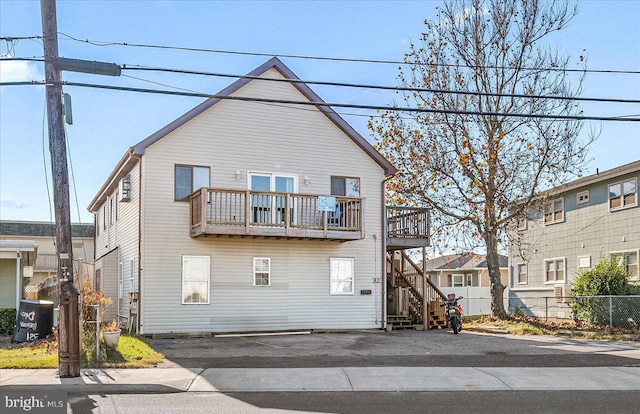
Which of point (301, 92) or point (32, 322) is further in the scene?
point (301, 92)

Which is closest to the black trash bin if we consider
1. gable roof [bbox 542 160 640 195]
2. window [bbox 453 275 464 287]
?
gable roof [bbox 542 160 640 195]

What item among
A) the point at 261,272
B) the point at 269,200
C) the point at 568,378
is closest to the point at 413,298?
the point at 261,272

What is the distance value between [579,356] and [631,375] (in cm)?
275

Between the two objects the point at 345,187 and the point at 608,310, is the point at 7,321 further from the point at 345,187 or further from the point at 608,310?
the point at 608,310

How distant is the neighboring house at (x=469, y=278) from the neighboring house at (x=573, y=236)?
4.12 meters

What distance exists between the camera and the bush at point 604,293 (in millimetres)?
23375

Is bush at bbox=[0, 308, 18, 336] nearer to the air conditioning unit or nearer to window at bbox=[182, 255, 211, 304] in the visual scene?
window at bbox=[182, 255, 211, 304]

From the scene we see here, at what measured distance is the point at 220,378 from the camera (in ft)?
40.8

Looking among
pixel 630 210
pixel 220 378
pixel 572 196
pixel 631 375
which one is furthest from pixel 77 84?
pixel 572 196

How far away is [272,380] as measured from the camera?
1225cm

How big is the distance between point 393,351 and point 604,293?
36.8 ft

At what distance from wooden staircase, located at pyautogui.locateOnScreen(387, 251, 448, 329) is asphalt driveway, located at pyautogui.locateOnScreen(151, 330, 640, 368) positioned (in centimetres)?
245

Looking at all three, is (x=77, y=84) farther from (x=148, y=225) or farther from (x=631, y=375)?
(x=631, y=375)

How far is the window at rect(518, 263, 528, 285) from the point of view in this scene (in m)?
33.7
